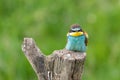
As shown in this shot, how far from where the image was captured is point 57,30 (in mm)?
6227

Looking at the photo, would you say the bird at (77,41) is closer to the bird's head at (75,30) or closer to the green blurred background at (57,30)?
the bird's head at (75,30)

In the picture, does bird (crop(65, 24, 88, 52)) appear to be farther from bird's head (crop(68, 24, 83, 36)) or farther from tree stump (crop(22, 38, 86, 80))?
tree stump (crop(22, 38, 86, 80))

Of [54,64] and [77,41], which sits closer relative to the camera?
[54,64]

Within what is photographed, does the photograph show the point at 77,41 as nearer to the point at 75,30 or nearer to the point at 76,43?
the point at 76,43

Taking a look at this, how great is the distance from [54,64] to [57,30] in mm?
2877

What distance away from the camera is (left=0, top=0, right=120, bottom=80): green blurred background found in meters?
5.50

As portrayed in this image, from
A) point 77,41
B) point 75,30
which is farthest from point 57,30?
point 75,30

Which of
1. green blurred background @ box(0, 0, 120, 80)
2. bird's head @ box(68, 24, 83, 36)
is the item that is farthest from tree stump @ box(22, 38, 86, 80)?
green blurred background @ box(0, 0, 120, 80)

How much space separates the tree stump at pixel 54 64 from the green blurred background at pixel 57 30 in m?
2.01

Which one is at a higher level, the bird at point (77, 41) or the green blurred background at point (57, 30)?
the bird at point (77, 41)

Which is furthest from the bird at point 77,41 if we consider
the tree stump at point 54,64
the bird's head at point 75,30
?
the tree stump at point 54,64

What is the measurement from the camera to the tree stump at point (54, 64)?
3351mm

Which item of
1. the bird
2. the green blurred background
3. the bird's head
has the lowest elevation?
the green blurred background

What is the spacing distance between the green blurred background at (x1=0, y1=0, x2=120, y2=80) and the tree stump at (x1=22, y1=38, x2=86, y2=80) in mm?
2012
